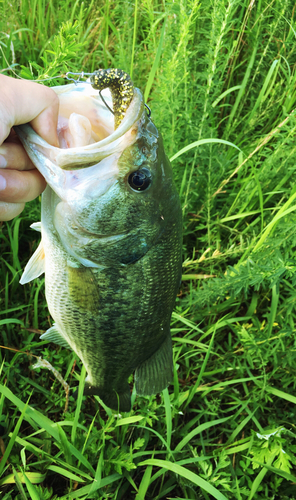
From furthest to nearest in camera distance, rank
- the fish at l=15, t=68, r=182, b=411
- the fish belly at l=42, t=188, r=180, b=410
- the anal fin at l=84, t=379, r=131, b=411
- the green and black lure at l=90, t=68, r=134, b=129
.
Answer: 1. the anal fin at l=84, t=379, r=131, b=411
2. the fish belly at l=42, t=188, r=180, b=410
3. the fish at l=15, t=68, r=182, b=411
4. the green and black lure at l=90, t=68, r=134, b=129

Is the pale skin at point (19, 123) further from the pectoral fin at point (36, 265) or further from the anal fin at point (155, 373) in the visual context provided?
the anal fin at point (155, 373)

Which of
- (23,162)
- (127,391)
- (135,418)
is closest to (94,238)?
(23,162)

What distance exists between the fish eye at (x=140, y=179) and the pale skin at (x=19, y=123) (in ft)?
1.02

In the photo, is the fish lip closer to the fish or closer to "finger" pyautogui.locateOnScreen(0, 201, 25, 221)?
the fish

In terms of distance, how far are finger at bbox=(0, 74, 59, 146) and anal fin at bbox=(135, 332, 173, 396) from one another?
40.4 inches

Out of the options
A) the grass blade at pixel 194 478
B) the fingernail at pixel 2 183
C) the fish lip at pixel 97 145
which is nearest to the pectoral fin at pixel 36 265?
the fingernail at pixel 2 183

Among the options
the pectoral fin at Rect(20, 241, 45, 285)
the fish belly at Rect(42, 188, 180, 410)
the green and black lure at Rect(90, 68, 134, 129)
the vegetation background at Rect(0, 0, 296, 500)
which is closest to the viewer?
the green and black lure at Rect(90, 68, 134, 129)

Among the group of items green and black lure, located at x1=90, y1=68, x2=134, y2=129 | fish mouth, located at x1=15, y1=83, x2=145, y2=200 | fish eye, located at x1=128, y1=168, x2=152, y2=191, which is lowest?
fish eye, located at x1=128, y1=168, x2=152, y2=191

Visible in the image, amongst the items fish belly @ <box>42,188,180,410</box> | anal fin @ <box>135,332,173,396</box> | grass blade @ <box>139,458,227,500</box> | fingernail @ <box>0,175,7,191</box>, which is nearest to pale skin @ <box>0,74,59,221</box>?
A: fingernail @ <box>0,175,7,191</box>

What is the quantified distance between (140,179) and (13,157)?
48 centimetres

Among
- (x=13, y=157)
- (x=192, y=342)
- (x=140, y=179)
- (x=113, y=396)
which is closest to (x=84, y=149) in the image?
(x=140, y=179)

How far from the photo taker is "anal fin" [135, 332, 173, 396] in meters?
1.63

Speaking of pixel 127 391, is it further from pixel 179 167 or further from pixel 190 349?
pixel 179 167

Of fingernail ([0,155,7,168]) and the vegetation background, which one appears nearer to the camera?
fingernail ([0,155,7,168])
